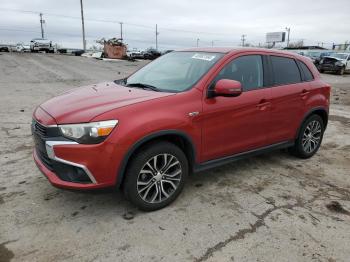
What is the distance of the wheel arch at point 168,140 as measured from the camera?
3.23m

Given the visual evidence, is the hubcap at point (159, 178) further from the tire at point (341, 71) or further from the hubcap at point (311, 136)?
the tire at point (341, 71)

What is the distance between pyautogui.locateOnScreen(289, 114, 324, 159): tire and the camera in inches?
204

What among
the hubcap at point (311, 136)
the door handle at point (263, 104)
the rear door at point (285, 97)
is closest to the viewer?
A: the door handle at point (263, 104)

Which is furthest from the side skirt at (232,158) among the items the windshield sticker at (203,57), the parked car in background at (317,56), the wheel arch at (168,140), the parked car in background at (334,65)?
the parked car in background at (317,56)

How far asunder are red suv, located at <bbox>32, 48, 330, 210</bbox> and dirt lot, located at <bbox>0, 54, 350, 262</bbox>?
33 centimetres

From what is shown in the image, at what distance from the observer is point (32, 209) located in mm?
3586

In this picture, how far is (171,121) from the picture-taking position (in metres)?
3.45

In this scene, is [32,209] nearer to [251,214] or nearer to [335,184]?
[251,214]

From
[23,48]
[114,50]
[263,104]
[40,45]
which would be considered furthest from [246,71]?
[23,48]

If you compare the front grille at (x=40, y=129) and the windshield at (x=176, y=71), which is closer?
the front grille at (x=40, y=129)

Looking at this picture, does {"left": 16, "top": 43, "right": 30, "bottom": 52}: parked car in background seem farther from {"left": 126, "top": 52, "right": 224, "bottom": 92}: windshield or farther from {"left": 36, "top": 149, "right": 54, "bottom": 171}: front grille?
{"left": 36, "top": 149, "right": 54, "bottom": 171}: front grille

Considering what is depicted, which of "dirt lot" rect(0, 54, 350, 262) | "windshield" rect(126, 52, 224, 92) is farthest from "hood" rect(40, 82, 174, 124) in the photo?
"dirt lot" rect(0, 54, 350, 262)

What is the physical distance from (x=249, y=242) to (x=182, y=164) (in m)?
1.06

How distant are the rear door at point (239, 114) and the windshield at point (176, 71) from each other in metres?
0.24
